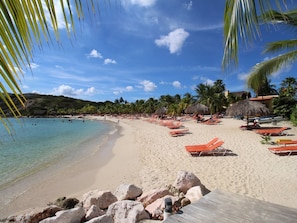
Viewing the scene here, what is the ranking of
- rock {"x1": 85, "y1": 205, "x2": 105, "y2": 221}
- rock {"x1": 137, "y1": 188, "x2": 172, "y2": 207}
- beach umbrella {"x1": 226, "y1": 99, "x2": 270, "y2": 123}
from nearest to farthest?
1. rock {"x1": 85, "y1": 205, "x2": 105, "y2": 221}
2. rock {"x1": 137, "y1": 188, "x2": 172, "y2": 207}
3. beach umbrella {"x1": 226, "y1": 99, "x2": 270, "y2": 123}

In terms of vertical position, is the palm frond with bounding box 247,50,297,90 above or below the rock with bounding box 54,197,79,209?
above

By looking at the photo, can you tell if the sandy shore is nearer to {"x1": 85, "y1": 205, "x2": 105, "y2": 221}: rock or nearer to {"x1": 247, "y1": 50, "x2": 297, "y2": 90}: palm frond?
{"x1": 85, "y1": 205, "x2": 105, "y2": 221}: rock

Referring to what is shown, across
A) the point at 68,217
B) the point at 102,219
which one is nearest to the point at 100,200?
the point at 68,217

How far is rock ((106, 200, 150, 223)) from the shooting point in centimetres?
372

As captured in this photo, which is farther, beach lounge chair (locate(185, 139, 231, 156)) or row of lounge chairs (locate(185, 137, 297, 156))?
beach lounge chair (locate(185, 139, 231, 156))

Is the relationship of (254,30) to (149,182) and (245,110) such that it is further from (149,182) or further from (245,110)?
(245,110)

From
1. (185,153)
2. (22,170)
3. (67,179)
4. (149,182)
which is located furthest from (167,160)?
(22,170)

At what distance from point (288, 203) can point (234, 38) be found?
440 cm

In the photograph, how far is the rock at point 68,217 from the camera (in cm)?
373

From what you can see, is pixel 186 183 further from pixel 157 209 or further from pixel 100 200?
pixel 100 200

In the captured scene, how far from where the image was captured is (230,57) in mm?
1628

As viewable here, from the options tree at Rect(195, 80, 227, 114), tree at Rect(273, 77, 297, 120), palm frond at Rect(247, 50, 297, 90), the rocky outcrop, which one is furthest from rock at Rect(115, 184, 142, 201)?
tree at Rect(195, 80, 227, 114)

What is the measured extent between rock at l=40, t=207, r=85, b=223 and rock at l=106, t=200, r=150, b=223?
557mm

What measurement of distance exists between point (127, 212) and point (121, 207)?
0.62ft
